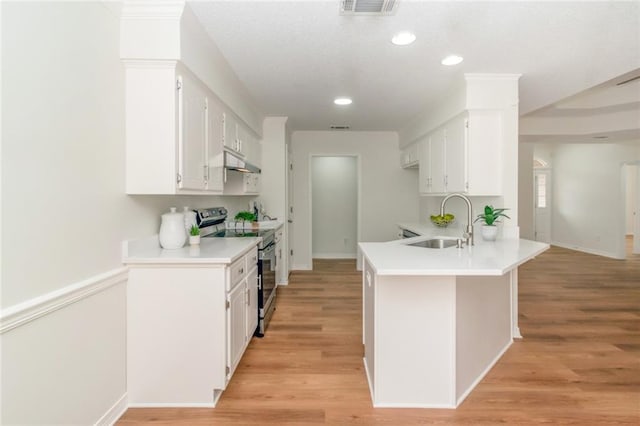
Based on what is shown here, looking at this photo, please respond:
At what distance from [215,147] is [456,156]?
2321mm

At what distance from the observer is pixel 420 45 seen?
246 cm

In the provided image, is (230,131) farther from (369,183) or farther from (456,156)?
(369,183)

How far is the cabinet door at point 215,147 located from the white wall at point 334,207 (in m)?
4.34

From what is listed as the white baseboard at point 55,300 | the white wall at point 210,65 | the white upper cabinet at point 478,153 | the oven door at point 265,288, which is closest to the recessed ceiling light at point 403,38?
the white upper cabinet at point 478,153

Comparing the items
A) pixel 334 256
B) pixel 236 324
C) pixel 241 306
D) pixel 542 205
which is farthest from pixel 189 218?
pixel 542 205

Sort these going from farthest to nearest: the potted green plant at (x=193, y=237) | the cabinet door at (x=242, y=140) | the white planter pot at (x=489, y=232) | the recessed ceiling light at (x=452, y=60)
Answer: the cabinet door at (x=242, y=140) < the white planter pot at (x=489, y=232) < the recessed ceiling light at (x=452, y=60) < the potted green plant at (x=193, y=237)

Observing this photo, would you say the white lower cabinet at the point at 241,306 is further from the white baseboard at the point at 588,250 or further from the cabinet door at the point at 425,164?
the white baseboard at the point at 588,250

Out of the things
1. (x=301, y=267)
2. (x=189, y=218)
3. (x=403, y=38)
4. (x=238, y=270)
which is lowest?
(x=301, y=267)

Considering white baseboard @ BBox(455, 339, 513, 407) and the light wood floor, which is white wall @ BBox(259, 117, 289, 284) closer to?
the light wood floor

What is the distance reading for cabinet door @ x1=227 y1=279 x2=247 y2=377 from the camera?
2.19 metres

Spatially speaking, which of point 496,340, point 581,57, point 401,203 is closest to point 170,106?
point 496,340

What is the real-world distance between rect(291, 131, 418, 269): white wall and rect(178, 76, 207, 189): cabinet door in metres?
3.53

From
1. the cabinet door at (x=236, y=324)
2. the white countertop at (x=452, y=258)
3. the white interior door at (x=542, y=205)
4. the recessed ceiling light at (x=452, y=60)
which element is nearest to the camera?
the white countertop at (x=452, y=258)

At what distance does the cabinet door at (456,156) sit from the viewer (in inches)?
128
